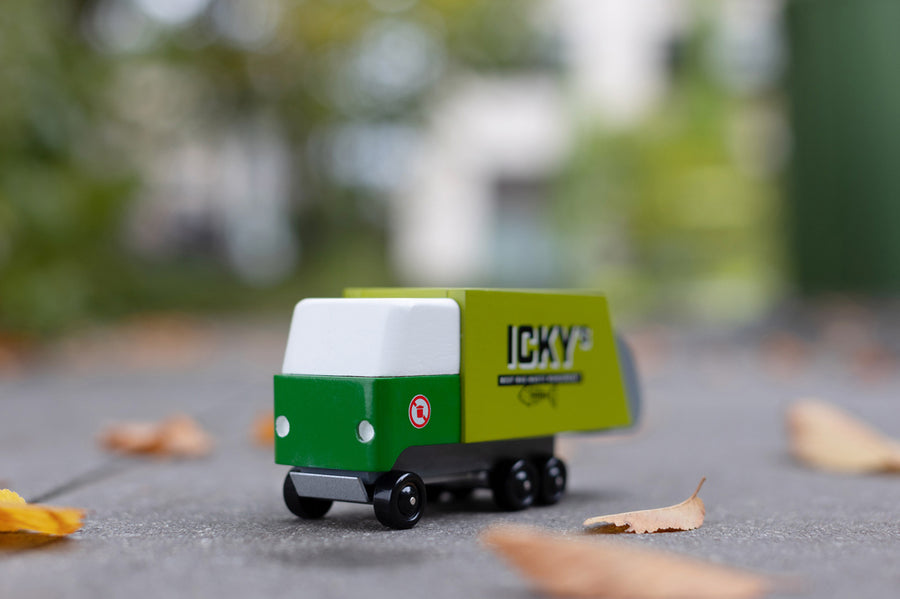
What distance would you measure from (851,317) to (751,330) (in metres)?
0.79

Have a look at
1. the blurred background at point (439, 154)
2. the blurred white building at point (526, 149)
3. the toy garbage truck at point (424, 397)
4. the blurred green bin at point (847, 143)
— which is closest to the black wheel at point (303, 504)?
the toy garbage truck at point (424, 397)

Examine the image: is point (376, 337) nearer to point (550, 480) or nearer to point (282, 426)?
point (282, 426)

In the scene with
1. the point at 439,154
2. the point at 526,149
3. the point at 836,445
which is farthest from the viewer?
the point at 526,149

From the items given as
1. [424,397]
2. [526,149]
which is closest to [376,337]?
[424,397]

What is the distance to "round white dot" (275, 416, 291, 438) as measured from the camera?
2096mm

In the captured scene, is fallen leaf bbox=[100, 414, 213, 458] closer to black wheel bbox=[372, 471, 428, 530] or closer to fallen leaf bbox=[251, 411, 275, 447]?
fallen leaf bbox=[251, 411, 275, 447]

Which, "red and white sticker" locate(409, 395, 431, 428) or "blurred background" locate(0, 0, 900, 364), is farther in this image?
"blurred background" locate(0, 0, 900, 364)

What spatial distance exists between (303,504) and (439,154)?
1271 cm

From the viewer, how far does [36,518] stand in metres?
1.76

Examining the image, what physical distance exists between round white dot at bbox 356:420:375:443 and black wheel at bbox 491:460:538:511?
365 millimetres

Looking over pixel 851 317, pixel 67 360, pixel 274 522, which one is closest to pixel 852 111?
pixel 851 317

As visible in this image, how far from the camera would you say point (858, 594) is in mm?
1422

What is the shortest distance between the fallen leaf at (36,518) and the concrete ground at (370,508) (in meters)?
0.03

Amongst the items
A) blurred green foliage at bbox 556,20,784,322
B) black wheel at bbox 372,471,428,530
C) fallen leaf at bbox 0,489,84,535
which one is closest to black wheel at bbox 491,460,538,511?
black wheel at bbox 372,471,428,530
